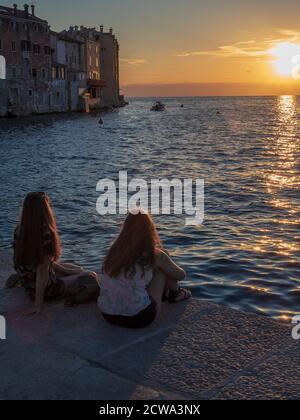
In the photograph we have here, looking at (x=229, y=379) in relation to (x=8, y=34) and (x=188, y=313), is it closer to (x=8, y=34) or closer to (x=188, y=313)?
(x=188, y=313)

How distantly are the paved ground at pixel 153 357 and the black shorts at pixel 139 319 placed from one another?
0.23 ft

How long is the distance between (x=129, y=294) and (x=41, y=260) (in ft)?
3.20

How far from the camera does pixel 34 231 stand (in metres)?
5.11

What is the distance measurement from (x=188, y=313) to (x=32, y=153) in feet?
93.0

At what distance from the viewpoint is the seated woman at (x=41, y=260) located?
16.7 ft

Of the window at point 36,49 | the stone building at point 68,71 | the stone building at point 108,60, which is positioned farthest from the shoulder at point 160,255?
the stone building at point 108,60

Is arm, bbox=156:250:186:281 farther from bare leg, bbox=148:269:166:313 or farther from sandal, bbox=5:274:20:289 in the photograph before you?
sandal, bbox=5:274:20:289

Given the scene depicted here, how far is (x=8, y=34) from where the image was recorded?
6819 centimetres

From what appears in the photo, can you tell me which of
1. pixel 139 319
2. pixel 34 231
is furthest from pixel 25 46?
pixel 139 319

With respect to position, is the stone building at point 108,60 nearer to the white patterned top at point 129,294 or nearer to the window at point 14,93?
the window at point 14,93

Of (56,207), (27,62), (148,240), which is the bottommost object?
(56,207)
